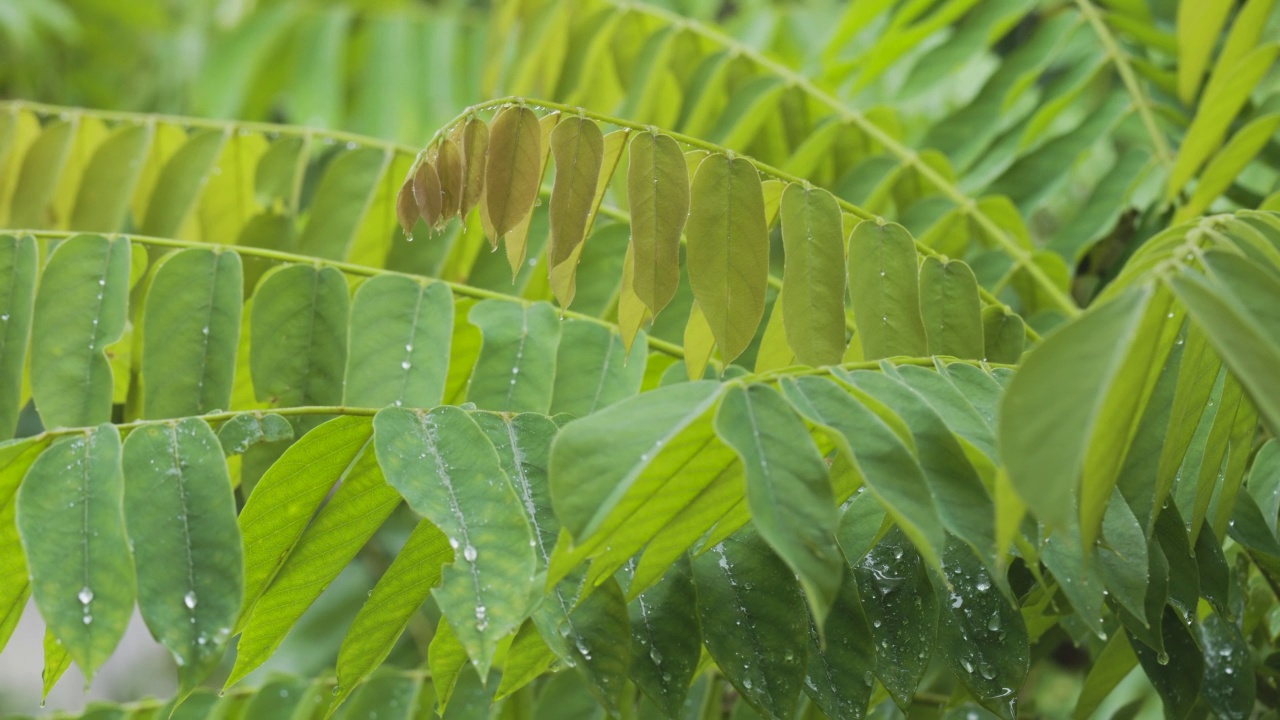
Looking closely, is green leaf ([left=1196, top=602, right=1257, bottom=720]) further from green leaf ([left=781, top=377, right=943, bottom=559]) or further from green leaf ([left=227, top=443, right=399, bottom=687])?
green leaf ([left=227, top=443, right=399, bottom=687])

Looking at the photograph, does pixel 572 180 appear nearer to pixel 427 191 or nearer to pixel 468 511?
pixel 427 191

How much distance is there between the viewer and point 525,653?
662 mm

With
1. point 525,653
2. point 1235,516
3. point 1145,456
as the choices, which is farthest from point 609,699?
point 1235,516

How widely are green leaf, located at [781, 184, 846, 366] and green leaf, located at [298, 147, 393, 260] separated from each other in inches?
21.9

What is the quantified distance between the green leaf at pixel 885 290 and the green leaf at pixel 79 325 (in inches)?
24.0

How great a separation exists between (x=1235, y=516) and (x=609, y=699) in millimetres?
457

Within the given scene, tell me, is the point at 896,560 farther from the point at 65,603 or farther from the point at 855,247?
the point at 65,603

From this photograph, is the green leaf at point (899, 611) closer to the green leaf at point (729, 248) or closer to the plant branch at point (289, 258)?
the green leaf at point (729, 248)

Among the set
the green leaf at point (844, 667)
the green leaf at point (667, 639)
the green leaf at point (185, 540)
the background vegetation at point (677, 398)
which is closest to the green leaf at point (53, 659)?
the background vegetation at point (677, 398)

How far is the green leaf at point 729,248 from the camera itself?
74 cm

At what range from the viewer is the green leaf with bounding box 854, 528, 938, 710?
659 mm

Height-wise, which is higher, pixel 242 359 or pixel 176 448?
pixel 176 448

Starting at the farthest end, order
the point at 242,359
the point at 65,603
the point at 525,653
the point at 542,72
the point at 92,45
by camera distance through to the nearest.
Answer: the point at 92,45, the point at 542,72, the point at 242,359, the point at 525,653, the point at 65,603

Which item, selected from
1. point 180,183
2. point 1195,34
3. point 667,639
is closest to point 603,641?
point 667,639
